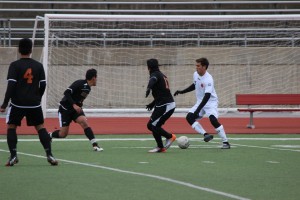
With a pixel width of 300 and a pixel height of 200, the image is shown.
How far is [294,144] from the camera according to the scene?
17438 mm

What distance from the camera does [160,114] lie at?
51.0ft

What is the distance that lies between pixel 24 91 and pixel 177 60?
16.0 metres

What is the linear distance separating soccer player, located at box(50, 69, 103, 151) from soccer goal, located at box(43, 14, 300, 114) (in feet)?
35.8

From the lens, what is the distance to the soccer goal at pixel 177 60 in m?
27.5

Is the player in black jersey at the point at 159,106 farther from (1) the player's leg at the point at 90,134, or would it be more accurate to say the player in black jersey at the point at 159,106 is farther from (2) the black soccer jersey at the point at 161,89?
(1) the player's leg at the point at 90,134

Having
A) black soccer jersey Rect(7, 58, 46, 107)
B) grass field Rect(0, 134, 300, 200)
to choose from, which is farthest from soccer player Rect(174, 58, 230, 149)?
black soccer jersey Rect(7, 58, 46, 107)

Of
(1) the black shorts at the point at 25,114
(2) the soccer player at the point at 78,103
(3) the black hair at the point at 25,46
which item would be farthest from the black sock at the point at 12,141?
(2) the soccer player at the point at 78,103

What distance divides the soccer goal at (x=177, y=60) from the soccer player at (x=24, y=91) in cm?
1425

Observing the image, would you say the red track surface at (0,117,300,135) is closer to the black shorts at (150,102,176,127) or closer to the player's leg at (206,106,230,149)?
the player's leg at (206,106,230,149)

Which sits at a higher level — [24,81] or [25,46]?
[25,46]

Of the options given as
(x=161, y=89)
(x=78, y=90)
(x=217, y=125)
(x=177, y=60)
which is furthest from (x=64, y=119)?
(x=177, y=60)

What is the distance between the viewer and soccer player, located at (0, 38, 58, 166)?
12.4m

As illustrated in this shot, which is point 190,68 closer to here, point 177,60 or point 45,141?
point 177,60

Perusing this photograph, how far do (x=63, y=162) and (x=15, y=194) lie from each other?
3.84 metres
